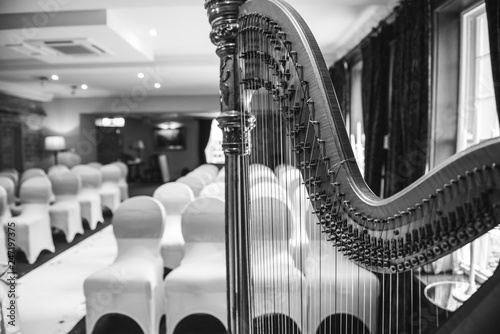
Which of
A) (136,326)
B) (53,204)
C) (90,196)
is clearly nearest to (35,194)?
(53,204)

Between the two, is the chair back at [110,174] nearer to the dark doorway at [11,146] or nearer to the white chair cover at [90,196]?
the white chair cover at [90,196]

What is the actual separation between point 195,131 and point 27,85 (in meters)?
5.07

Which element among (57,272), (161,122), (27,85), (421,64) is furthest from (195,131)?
(421,64)

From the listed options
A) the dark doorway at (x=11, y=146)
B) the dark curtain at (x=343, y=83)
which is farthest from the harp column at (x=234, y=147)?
the dark doorway at (x=11, y=146)

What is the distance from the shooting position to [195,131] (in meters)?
13.0

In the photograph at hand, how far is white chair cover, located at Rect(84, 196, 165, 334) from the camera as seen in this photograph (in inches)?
93.0

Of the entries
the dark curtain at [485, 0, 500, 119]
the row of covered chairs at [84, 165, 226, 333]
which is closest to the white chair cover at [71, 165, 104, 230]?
the row of covered chairs at [84, 165, 226, 333]

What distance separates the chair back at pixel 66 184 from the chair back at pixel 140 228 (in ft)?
9.47

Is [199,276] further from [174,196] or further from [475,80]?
[475,80]

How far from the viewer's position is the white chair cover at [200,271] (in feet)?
7.66

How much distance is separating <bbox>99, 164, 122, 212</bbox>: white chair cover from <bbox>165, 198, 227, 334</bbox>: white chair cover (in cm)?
458

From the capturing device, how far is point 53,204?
562cm

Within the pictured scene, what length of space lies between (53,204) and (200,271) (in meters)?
3.97

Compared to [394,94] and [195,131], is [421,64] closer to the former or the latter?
[394,94]
